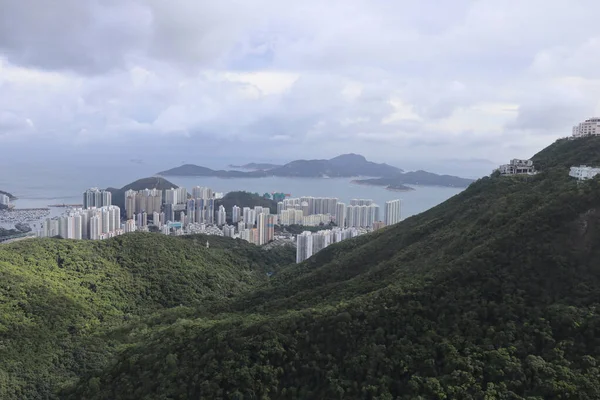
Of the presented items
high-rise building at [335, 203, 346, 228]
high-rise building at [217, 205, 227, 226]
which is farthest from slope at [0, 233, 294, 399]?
high-rise building at [335, 203, 346, 228]

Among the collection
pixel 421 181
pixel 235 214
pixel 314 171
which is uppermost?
pixel 314 171

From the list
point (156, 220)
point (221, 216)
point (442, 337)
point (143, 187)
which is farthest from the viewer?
point (143, 187)

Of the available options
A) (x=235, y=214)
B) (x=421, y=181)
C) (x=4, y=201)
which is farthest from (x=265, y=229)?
(x=421, y=181)

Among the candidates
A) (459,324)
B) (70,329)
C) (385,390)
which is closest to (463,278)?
(459,324)

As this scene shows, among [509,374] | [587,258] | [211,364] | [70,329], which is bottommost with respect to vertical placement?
[70,329]

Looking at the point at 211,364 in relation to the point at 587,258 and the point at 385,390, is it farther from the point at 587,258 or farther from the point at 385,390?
Answer: the point at 587,258

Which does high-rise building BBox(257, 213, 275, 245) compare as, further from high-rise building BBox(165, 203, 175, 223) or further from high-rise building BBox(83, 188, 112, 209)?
high-rise building BBox(83, 188, 112, 209)

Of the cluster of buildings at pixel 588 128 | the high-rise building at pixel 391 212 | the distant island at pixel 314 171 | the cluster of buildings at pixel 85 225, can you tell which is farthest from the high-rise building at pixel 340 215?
the distant island at pixel 314 171

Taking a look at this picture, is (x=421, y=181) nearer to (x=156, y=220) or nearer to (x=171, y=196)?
(x=171, y=196)
